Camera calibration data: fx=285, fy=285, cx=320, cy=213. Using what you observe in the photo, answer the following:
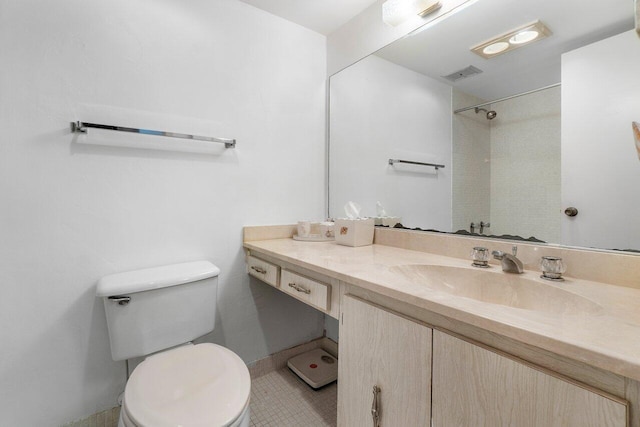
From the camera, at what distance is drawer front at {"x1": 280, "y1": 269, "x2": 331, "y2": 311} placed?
103 centimetres

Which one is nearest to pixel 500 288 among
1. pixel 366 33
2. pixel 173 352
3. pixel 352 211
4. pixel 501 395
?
pixel 501 395

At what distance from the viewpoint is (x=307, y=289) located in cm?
111

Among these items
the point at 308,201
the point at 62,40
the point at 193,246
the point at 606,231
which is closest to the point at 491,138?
the point at 606,231

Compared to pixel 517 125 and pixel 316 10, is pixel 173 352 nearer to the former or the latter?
pixel 517 125

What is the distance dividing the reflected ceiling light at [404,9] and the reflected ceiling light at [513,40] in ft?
1.04

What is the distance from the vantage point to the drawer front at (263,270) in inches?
53.2

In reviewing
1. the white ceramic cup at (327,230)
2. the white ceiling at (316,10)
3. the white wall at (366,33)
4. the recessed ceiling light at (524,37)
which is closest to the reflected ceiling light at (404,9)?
the white wall at (366,33)

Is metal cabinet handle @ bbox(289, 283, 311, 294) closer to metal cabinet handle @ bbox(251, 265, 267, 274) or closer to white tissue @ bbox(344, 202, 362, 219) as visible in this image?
metal cabinet handle @ bbox(251, 265, 267, 274)

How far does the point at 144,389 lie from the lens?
0.85m

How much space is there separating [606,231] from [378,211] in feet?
3.10

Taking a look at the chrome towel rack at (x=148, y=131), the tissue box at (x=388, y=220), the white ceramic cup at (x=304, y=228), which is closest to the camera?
the chrome towel rack at (x=148, y=131)

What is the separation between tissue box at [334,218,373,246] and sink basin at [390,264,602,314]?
0.44 metres

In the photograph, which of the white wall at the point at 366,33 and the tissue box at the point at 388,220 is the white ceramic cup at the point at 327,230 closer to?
the tissue box at the point at 388,220

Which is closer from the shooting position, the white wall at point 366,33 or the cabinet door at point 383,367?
the cabinet door at point 383,367
